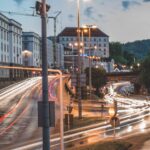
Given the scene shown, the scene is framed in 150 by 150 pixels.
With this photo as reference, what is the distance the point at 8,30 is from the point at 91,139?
135709 millimetres

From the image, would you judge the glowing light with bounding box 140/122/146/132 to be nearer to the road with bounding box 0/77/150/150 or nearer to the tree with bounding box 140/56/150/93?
the road with bounding box 0/77/150/150

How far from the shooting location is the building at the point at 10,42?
16221 cm

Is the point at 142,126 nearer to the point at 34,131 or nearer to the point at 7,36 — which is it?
the point at 34,131

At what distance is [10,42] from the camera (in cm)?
17225

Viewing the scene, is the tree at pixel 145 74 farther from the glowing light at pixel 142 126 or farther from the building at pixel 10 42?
the glowing light at pixel 142 126

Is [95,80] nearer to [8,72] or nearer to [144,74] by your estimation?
[144,74]

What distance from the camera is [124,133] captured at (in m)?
43.4

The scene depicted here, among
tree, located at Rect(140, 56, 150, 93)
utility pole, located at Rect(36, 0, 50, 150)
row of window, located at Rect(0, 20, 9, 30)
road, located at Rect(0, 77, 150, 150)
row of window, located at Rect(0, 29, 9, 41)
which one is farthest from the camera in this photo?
row of window, located at Rect(0, 29, 9, 41)

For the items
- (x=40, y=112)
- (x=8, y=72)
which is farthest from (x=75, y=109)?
(x=8, y=72)

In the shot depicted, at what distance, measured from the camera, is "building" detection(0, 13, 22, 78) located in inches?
6386

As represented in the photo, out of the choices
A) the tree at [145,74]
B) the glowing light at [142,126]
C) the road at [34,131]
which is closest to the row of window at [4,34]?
the tree at [145,74]

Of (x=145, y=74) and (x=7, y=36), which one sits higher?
(x=7, y=36)

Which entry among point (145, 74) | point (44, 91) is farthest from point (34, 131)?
point (145, 74)

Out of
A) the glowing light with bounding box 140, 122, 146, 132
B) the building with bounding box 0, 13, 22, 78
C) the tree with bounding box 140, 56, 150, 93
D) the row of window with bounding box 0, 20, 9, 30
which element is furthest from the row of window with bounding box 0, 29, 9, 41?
the glowing light with bounding box 140, 122, 146, 132
